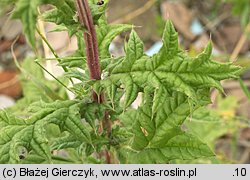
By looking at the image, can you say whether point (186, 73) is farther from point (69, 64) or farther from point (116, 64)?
point (69, 64)

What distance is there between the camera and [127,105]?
4.10 feet

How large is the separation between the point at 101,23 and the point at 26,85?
70 centimetres

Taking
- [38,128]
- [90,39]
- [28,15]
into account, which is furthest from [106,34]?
[28,15]

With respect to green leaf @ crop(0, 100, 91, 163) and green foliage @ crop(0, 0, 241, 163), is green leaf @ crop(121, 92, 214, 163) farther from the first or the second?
green leaf @ crop(0, 100, 91, 163)

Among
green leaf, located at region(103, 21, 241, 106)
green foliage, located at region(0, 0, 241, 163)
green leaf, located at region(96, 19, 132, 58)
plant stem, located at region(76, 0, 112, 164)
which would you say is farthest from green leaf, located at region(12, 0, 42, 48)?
green leaf, located at region(96, 19, 132, 58)

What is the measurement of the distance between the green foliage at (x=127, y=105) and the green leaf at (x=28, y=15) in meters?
0.07

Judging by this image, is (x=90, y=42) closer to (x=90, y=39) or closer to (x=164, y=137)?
(x=90, y=39)

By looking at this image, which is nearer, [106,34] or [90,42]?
[90,42]

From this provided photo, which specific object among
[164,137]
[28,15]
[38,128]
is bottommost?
[164,137]

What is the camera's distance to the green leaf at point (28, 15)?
100 centimetres

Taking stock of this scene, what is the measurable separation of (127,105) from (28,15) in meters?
0.34

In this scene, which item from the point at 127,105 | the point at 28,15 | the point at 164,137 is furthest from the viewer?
the point at 164,137

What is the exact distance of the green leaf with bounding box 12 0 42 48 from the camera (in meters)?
1.00

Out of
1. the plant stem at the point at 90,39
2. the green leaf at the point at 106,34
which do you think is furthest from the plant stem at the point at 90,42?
the green leaf at the point at 106,34
